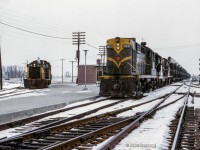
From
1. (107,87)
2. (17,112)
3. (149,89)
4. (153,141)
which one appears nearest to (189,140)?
(153,141)

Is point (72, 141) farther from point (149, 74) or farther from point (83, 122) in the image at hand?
point (149, 74)

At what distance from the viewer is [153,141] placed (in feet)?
21.1

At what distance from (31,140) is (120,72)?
12927 millimetres

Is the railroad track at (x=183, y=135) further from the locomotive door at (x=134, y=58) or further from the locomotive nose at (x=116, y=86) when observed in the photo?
the locomotive door at (x=134, y=58)

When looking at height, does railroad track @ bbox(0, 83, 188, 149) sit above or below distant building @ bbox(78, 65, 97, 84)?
below

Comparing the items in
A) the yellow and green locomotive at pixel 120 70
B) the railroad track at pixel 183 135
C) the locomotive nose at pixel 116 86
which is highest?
the yellow and green locomotive at pixel 120 70

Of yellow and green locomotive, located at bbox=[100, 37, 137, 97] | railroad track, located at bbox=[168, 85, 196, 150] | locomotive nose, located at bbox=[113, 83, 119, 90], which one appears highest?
yellow and green locomotive, located at bbox=[100, 37, 137, 97]

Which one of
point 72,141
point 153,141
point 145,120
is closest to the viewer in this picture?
point 72,141

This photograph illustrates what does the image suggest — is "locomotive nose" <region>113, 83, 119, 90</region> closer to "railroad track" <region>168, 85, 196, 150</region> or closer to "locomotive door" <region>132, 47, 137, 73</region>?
"locomotive door" <region>132, 47, 137, 73</region>

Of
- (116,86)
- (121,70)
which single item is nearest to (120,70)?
(121,70)

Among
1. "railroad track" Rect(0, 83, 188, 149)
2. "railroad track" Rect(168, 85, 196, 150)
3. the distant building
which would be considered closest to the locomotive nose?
"railroad track" Rect(168, 85, 196, 150)

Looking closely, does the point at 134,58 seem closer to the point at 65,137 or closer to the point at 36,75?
the point at 65,137

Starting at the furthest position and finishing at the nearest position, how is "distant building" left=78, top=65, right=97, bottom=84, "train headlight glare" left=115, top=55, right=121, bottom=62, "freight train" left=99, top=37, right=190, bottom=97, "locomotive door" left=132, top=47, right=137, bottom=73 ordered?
"distant building" left=78, top=65, right=97, bottom=84, "locomotive door" left=132, top=47, right=137, bottom=73, "train headlight glare" left=115, top=55, right=121, bottom=62, "freight train" left=99, top=37, right=190, bottom=97

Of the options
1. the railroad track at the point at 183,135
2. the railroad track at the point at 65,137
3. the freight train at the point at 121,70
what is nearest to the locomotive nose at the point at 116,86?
the freight train at the point at 121,70
